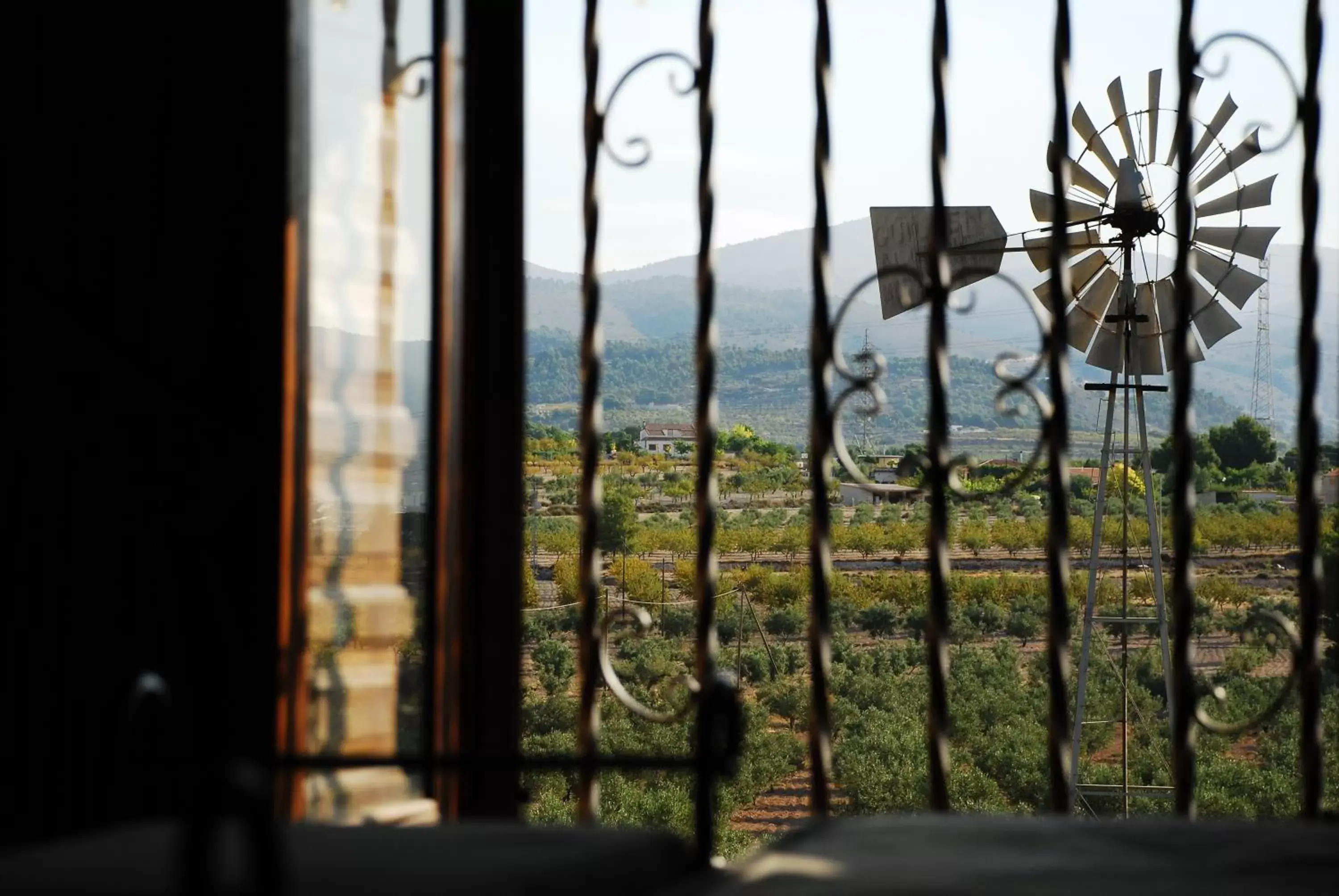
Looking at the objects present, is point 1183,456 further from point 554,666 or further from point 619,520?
point 619,520

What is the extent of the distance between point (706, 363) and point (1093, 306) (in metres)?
8.15

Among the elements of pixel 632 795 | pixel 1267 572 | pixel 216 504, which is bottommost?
pixel 632 795

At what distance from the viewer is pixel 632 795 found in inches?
655

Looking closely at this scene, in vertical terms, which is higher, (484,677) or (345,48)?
(345,48)

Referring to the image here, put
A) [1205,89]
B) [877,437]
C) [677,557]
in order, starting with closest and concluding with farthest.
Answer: [1205,89]
[877,437]
[677,557]

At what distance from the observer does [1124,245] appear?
26.5 feet

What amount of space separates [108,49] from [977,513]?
1869 centimetres

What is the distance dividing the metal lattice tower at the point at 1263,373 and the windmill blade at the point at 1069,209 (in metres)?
6.39

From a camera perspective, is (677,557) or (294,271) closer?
(294,271)

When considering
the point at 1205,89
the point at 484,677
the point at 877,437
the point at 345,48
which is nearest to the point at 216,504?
the point at 484,677

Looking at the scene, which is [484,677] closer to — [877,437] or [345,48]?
[345,48]

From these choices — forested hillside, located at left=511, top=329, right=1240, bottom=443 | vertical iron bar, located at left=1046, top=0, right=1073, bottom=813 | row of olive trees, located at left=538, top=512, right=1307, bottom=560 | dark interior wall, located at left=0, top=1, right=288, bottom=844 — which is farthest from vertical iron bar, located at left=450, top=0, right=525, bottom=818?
row of olive trees, located at left=538, top=512, right=1307, bottom=560

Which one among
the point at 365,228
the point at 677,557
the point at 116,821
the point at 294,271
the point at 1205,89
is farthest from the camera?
the point at 677,557

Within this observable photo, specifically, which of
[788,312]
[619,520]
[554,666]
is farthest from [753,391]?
[554,666]
